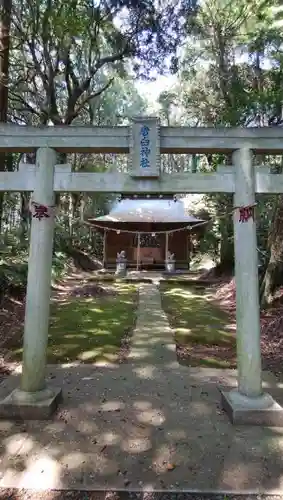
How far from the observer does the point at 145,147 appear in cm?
391

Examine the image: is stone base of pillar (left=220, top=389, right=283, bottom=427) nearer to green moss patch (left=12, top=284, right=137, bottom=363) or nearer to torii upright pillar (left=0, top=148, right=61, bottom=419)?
torii upright pillar (left=0, top=148, right=61, bottom=419)

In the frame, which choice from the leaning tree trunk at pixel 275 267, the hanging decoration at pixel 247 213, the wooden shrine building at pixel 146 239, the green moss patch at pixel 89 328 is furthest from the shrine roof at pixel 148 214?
the hanging decoration at pixel 247 213

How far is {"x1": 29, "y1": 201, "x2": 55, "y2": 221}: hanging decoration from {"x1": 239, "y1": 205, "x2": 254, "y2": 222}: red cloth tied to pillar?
2.08m

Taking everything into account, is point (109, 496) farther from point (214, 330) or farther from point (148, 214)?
point (148, 214)

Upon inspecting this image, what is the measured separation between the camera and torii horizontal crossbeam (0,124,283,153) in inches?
155

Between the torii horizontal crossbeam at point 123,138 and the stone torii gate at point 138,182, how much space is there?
1cm

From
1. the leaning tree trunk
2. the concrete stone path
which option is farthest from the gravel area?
the leaning tree trunk

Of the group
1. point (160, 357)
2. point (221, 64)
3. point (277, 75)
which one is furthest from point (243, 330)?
point (221, 64)

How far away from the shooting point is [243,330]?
3.83 meters

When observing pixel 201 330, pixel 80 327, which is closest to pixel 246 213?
pixel 201 330

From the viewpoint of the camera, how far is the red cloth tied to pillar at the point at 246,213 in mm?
3850

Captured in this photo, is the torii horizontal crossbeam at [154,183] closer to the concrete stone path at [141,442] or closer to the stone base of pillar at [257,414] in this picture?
the stone base of pillar at [257,414]

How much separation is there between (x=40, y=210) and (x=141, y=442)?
2504mm

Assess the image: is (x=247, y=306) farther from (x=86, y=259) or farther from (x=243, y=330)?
(x=86, y=259)
